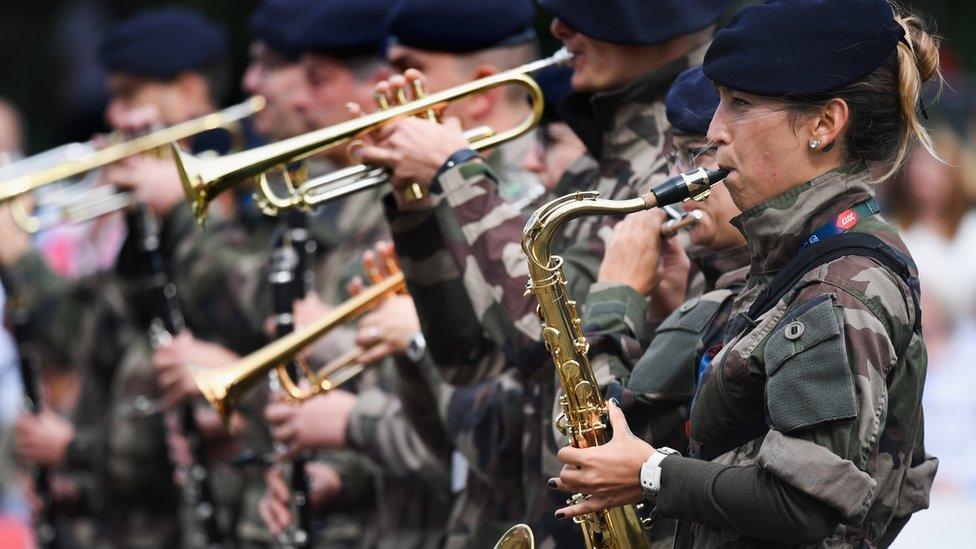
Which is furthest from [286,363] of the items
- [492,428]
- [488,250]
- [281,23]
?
[281,23]

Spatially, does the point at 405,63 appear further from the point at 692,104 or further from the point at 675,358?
the point at 675,358

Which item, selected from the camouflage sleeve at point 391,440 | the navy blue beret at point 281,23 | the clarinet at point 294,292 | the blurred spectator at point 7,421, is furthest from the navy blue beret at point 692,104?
the blurred spectator at point 7,421

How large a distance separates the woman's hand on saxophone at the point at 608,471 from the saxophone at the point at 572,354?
201 mm

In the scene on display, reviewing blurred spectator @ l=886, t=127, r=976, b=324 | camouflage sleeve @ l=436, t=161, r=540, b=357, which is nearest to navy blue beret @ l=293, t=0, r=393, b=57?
camouflage sleeve @ l=436, t=161, r=540, b=357

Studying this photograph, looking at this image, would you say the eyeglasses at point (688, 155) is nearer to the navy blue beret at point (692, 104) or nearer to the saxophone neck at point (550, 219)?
the navy blue beret at point (692, 104)

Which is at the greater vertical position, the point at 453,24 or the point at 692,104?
the point at 453,24

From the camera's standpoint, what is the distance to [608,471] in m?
3.37

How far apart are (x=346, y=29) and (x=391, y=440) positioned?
6.14 feet

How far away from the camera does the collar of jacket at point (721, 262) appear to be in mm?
4008

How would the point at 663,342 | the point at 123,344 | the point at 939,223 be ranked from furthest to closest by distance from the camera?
the point at 939,223
the point at 123,344
the point at 663,342

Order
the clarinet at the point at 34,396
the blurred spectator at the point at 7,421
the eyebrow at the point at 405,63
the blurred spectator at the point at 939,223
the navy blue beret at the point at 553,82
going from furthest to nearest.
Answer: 1. the blurred spectator at the point at 7,421
2. the blurred spectator at the point at 939,223
3. the clarinet at the point at 34,396
4. the eyebrow at the point at 405,63
5. the navy blue beret at the point at 553,82

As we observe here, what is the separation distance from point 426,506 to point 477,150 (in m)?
1.81

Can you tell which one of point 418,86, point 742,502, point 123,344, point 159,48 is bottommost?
point 742,502

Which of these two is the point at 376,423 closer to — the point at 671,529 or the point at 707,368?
the point at 671,529
